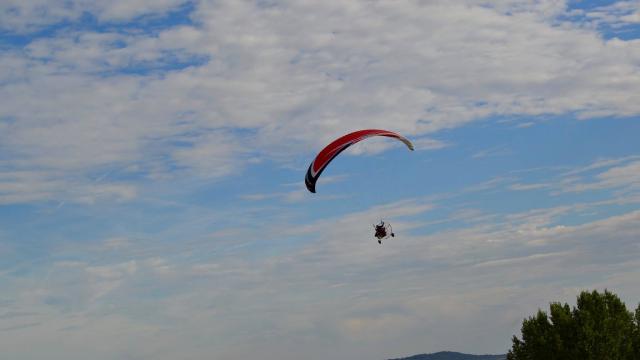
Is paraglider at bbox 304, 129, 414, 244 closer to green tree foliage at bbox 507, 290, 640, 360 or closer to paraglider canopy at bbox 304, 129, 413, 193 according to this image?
paraglider canopy at bbox 304, 129, 413, 193

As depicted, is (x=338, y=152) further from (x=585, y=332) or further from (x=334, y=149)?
(x=585, y=332)

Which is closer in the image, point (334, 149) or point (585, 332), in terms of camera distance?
point (334, 149)

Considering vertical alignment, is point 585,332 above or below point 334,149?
below

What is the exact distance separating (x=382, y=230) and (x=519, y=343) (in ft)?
86.7

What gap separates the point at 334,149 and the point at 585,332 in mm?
29896

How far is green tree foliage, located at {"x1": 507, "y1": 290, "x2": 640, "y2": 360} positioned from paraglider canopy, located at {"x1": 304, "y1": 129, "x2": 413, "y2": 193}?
1060 inches

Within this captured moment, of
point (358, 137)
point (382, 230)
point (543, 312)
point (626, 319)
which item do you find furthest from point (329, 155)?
point (626, 319)

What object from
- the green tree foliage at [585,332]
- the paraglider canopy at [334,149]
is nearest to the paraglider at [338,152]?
the paraglider canopy at [334,149]

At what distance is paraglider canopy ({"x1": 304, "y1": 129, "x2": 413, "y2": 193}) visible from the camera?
52.3 meters

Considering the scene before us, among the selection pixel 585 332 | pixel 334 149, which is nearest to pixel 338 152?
pixel 334 149

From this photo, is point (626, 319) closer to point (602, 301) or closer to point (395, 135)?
point (602, 301)

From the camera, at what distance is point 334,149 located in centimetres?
5266

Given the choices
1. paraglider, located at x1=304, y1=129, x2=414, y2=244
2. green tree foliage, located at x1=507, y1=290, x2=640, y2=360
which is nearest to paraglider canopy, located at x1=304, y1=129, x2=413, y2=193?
paraglider, located at x1=304, y1=129, x2=414, y2=244

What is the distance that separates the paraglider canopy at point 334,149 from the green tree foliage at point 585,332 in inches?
1060
